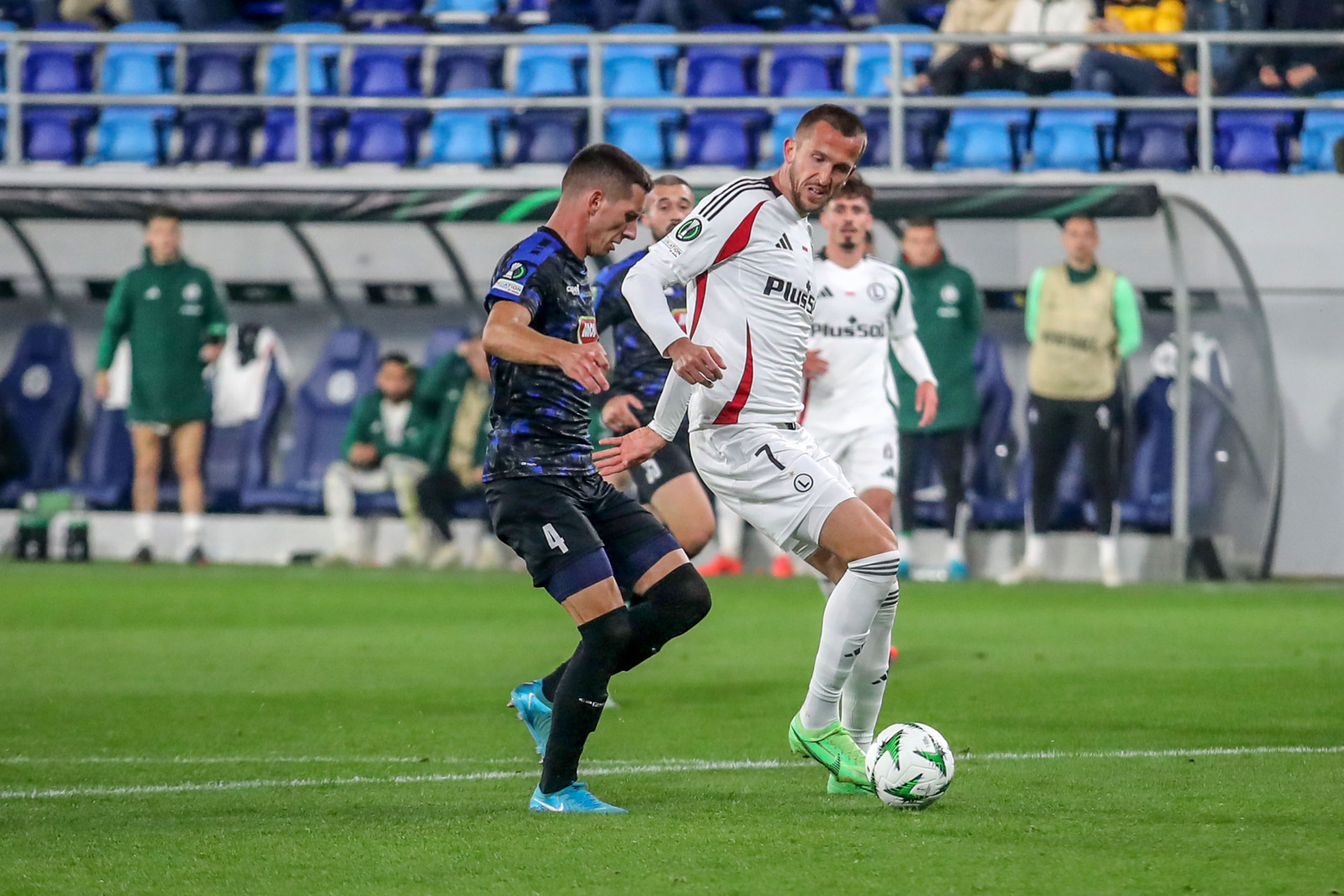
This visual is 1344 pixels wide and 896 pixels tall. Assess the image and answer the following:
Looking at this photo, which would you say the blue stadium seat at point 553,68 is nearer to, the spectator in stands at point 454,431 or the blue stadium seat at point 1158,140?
the spectator in stands at point 454,431

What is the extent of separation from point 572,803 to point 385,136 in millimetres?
13287

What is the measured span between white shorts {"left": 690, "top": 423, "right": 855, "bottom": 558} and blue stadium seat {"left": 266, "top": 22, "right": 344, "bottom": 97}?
13.2 meters

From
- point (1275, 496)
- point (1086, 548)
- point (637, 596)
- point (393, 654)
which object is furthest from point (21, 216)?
point (637, 596)

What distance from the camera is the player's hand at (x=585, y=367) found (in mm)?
5055

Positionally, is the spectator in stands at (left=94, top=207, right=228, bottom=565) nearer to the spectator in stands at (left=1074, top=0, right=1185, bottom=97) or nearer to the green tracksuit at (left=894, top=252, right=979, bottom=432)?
the green tracksuit at (left=894, top=252, right=979, bottom=432)

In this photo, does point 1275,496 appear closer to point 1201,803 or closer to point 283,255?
point 283,255

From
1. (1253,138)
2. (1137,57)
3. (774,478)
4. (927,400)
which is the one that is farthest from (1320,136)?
(774,478)

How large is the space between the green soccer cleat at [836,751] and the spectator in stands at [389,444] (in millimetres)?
10511

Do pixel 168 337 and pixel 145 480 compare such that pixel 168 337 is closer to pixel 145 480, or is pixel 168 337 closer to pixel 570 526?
pixel 145 480

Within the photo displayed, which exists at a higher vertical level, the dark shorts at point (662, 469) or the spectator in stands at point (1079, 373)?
the dark shorts at point (662, 469)

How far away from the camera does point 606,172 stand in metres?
5.51

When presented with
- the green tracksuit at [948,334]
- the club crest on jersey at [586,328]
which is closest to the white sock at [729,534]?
the green tracksuit at [948,334]

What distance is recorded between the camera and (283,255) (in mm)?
16641

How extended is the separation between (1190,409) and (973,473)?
1.75 metres
